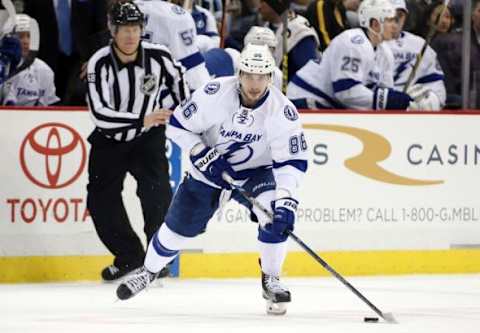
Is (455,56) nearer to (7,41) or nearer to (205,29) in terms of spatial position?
(205,29)

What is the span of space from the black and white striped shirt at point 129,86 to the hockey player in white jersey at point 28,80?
1.86ft

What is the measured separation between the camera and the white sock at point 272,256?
6344 mm

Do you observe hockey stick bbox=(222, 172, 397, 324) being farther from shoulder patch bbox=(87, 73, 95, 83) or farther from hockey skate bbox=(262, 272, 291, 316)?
shoulder patch bbox=(87, 73, 95, 83)

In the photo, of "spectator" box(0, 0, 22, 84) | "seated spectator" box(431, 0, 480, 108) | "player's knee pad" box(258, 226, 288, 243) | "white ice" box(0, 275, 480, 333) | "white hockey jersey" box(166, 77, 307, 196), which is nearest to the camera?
Result: "white ice" box(0, 275, 480, 333)

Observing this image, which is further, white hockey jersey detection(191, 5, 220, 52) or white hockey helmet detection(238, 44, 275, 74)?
white hockey jersey detection(191, 5, 220, 52)

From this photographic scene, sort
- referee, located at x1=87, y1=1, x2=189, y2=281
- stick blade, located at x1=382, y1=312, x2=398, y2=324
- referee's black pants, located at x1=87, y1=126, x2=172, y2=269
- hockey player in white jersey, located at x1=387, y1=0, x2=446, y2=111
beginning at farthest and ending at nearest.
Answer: hockey player in white jersey, located at x1=387, y1=0, x2=446, y2=111, referee's black pants, located at x1=87, y1=126, x2=172, y2=269, referee, located at x1=87, y1=1, x2=189, y2=281, stick blade, located at x1=382, y1=312, x2=398, y2=324

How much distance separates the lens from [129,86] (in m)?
7.64

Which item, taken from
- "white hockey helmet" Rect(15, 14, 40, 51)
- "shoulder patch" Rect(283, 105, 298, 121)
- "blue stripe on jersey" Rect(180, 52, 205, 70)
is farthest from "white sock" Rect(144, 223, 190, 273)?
"white hockey helmet" Rect(15, 14, 40, 51)

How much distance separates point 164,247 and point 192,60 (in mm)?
1886

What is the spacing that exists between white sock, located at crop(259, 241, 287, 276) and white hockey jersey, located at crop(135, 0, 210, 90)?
1895 millimetres

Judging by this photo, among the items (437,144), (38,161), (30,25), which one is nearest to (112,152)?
(38,161)

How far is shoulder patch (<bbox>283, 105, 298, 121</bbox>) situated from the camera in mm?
6215

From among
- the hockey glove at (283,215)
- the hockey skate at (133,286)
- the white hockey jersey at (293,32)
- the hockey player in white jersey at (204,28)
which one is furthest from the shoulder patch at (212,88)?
the white hockey jersey at (293,32)

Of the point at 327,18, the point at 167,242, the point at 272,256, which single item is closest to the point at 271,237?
the point at 272,256
